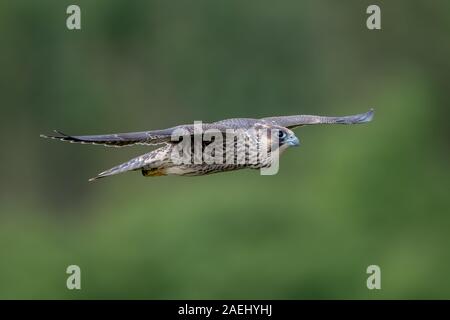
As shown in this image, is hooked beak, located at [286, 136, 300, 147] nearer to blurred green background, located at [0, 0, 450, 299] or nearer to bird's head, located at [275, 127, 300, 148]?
bird's head, located at [275, 127, 300, 148]

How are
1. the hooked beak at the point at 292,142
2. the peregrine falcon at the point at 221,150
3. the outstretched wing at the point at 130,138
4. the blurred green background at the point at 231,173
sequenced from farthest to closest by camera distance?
the blurred green background at the point at 231,173
the hooked beak at the point at 292,142
the peregrine falcon at the point at 221,150
the outstretched wing at the point at 130,138

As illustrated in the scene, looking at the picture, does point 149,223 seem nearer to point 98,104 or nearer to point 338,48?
point 98,104

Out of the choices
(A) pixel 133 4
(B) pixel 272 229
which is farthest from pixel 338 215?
(A) pixel 133 4

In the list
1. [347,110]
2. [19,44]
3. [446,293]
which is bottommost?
[446,293]

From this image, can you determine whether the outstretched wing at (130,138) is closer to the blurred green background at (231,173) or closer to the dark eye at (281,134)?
the dark eye at (281,134)

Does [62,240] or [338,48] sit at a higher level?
[338,48]

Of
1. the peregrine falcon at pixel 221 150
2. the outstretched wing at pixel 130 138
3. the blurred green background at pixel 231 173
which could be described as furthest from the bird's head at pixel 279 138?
the blurred green background at pixel 231 173

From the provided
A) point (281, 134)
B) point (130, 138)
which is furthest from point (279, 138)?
point (130, 138)

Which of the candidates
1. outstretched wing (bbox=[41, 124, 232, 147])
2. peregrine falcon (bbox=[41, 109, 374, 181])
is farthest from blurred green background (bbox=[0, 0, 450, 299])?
outstretched wing (bbox=[41, 124, 232, 147])

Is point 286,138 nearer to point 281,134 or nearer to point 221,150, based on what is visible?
point 281,134
